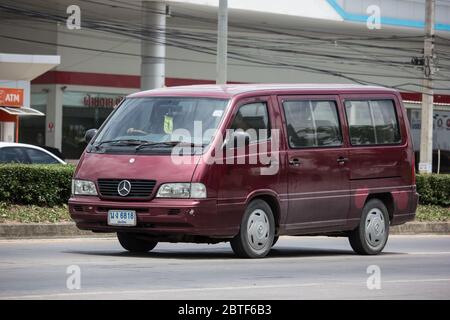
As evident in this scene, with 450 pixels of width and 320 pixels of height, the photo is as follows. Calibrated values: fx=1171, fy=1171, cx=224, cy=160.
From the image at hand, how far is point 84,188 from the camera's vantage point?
14.2 meters

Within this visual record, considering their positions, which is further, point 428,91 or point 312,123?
point 428,91

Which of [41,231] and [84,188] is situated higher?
[84,188]

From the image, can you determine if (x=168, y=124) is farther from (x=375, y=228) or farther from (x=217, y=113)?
(x=375, y=228)

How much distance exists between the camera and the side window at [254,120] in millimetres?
14398

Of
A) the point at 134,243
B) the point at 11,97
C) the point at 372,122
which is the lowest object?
the point at 134,243

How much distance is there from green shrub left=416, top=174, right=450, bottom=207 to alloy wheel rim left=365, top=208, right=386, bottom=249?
33.8 ft

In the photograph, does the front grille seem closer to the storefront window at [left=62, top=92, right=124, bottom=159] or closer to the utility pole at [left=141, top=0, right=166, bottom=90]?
the utility pole at [left=141, top=0, right=166, bottom=90]

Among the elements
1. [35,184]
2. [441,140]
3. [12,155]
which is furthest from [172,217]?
[441,140]

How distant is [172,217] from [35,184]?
6.16 meters

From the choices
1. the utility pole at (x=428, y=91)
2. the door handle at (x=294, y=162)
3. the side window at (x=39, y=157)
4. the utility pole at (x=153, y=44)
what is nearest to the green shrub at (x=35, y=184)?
the side window at (x=39, y=157)

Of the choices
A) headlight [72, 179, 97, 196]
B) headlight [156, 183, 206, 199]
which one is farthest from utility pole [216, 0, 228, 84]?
headlight [156, 183, 206, 199]

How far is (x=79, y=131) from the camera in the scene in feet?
164

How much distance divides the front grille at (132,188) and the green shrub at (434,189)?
13.8 m
